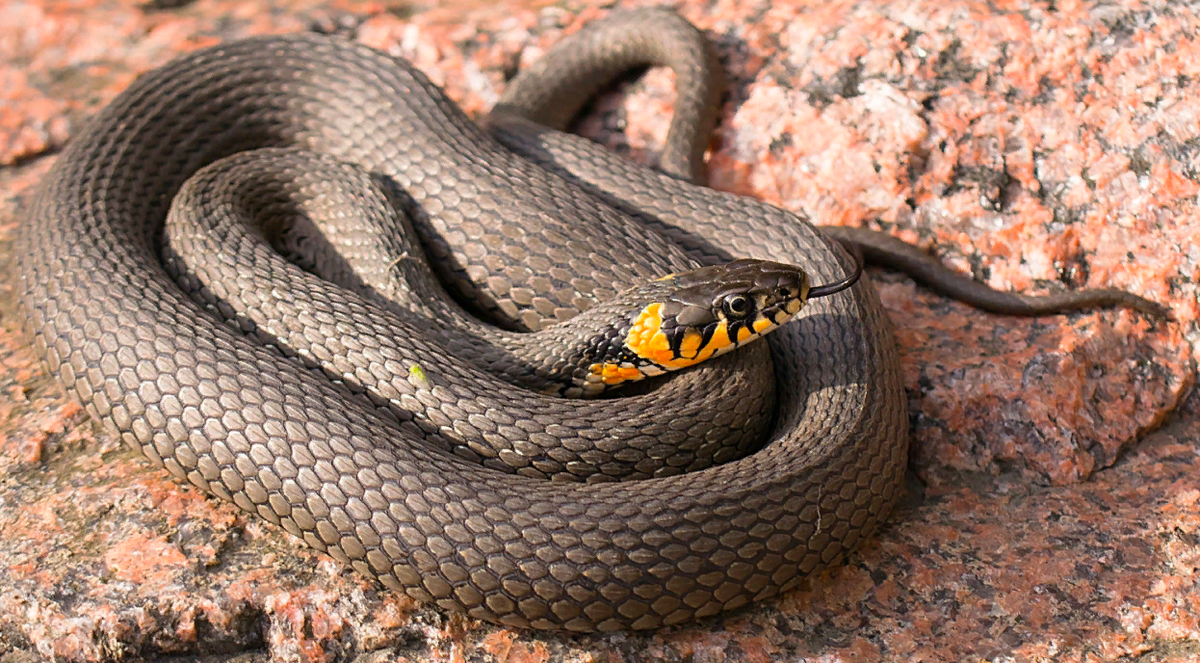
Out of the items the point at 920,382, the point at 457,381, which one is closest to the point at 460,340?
the point at 457,381

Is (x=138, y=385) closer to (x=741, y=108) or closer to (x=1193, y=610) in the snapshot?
→ (x=741, y=108)

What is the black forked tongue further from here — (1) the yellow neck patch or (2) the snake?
(1) the yellow neck patch

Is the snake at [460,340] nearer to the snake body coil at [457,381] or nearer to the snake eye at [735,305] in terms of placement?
the snake body coil at [457,381]

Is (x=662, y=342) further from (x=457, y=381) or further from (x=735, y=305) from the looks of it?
(x=457, y=381)

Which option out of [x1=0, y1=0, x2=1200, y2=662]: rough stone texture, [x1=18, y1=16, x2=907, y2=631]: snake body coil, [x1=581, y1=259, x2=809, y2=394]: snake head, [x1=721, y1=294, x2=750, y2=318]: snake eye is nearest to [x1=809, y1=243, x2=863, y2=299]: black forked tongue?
[x1=581, y1=259, x2=809, y2=394]: snake head

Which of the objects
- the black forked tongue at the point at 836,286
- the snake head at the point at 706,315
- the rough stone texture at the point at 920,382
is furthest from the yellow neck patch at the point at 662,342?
the rough stone texture at the point at 920,382

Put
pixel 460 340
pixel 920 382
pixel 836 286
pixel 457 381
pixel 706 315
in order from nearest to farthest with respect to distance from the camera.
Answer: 1. pixel 457 381
2. pixel 706 315
3. pixel 836 286
4. pixel 460 340
5. pixel 920 382
